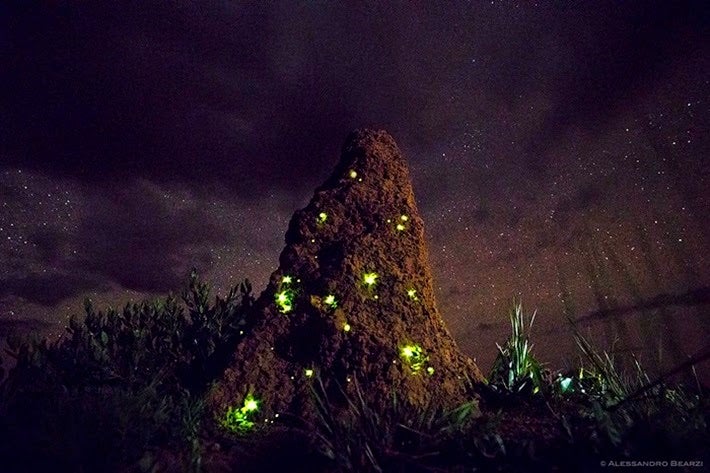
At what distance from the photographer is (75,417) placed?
12.8 feet

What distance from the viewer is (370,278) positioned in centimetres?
555

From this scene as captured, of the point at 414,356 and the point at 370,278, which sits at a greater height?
the point at 370,278

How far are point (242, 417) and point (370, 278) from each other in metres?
2.06

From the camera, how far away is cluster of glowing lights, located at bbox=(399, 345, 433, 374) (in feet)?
16.2

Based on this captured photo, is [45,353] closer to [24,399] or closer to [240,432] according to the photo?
[24,399]

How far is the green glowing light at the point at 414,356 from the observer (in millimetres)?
4953

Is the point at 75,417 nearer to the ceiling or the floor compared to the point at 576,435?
nearer to the ceiling

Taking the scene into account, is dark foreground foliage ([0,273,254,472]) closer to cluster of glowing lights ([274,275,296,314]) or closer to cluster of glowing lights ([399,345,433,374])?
cluster of glowing lights ([274,275,296,314])

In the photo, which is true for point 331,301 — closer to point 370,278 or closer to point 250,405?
point 370,278

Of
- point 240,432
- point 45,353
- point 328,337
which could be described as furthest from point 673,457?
point 45,353

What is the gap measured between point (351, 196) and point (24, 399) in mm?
4123

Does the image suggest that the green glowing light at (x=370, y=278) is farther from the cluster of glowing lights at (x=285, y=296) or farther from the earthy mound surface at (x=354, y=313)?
the cluster of glowing lights at (x=285, y=296)

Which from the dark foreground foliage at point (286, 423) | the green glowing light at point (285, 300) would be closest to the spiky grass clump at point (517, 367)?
the dark foreground foliage at point (286, 423)

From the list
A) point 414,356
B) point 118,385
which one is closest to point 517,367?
point 414,356
